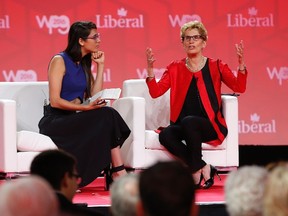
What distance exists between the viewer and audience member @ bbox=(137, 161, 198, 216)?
233 cm

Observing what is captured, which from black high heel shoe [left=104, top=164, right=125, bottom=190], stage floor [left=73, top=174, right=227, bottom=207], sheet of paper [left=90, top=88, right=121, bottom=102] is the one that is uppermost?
sheet of paper [left=90, top=88, right=121, bottom=102]

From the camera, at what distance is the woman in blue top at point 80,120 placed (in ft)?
19.8

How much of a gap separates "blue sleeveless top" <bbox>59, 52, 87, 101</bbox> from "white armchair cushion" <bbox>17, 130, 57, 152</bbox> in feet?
1.18

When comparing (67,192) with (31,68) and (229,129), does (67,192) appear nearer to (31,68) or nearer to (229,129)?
(229,129)

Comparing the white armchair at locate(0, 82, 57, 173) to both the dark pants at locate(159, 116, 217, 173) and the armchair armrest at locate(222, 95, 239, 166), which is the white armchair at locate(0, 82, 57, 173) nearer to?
the dark pants at locate(159, 116, 217, 173)

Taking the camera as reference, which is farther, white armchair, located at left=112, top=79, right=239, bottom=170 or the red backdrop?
the red backdrop

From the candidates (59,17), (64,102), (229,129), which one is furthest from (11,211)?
(59,17)

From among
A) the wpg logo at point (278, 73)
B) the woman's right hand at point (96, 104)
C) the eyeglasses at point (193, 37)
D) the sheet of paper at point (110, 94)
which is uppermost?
the eyeglasses at point (193, 37)

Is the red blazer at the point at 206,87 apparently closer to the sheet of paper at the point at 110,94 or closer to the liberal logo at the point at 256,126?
the sheet of paper at the point at 110,94

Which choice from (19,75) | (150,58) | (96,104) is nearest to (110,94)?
(96,104)

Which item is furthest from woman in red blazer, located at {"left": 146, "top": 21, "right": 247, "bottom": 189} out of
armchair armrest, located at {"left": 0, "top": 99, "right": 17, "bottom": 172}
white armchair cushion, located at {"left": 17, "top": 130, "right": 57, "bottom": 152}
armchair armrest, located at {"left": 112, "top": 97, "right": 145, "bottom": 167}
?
armchair armrest, located at {"left": 0, "top": 99, "right": 17, "bottom": 172}

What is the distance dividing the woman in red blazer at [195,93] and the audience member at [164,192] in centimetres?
376

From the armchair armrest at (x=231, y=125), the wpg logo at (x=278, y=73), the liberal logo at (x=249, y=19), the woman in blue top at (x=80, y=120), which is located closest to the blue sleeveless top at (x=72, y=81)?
the woman in blue top at (x=80, y=120)

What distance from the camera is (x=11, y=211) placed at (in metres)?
2.16
